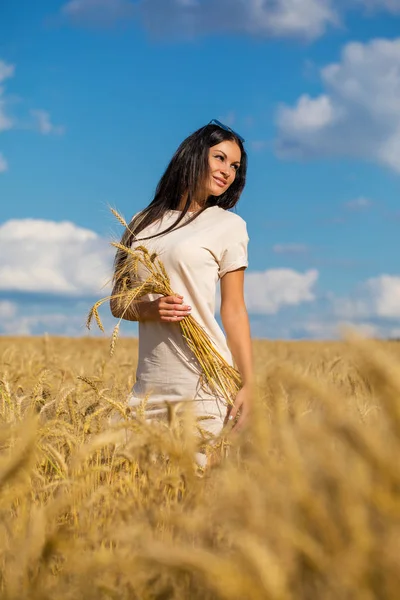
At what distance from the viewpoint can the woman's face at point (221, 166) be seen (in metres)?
3.28

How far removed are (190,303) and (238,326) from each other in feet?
0.74

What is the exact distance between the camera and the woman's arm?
9.61ft

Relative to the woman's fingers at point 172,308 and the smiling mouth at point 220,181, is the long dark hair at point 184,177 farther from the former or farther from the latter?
the woman's fingers at point 172,308

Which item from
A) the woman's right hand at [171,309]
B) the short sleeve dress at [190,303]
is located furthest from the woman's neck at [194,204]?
the woman's right hand at [171,309]

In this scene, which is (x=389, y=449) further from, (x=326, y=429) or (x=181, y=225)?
(x=181, y=225)

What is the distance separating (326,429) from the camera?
944 millimetres

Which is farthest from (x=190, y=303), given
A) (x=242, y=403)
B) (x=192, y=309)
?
(x=242, y=403)

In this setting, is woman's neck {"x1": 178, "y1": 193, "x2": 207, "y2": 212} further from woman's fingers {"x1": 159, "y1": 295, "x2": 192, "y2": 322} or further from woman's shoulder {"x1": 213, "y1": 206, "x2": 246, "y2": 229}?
woman's fingers {"x1": 159, "y1": 295, "x2": 192, "y2": 322}

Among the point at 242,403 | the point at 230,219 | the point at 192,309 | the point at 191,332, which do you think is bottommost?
the point at 242,403

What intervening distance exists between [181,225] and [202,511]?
1824mm

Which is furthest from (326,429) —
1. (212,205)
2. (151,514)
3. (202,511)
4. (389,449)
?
(212,205)

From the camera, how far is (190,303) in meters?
3.06

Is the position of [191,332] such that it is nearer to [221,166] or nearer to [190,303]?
[190,303]

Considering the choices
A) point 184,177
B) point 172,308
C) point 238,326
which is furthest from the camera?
point 184,177
